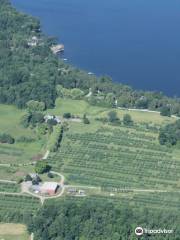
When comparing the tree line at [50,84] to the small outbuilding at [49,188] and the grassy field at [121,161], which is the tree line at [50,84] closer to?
the grassy field at [121,161]

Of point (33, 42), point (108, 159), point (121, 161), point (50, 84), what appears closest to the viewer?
point (121, 161)

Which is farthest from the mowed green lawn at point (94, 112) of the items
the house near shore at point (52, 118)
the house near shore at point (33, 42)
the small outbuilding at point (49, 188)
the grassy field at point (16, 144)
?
the house near shore at point (33, 42)

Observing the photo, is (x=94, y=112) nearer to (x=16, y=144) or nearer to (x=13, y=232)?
(x=16, y=144)

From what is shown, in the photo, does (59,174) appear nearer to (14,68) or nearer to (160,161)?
(160,161)

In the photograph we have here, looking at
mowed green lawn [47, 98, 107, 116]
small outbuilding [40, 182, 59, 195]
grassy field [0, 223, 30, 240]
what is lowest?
grassy field [0, 223, 30, 240]

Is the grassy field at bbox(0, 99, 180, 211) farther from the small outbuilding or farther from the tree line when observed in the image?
the tree line

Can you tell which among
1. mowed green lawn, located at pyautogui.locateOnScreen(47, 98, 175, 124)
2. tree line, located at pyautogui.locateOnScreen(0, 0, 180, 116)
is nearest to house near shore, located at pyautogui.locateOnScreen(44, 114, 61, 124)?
mowed green lawn, located at pyautogui.locateOnScreen(47, 98, 175, 124)


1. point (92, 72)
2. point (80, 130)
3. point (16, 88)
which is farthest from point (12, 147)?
point (92, 72)

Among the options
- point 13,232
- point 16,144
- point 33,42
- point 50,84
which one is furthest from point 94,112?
point 13,232
